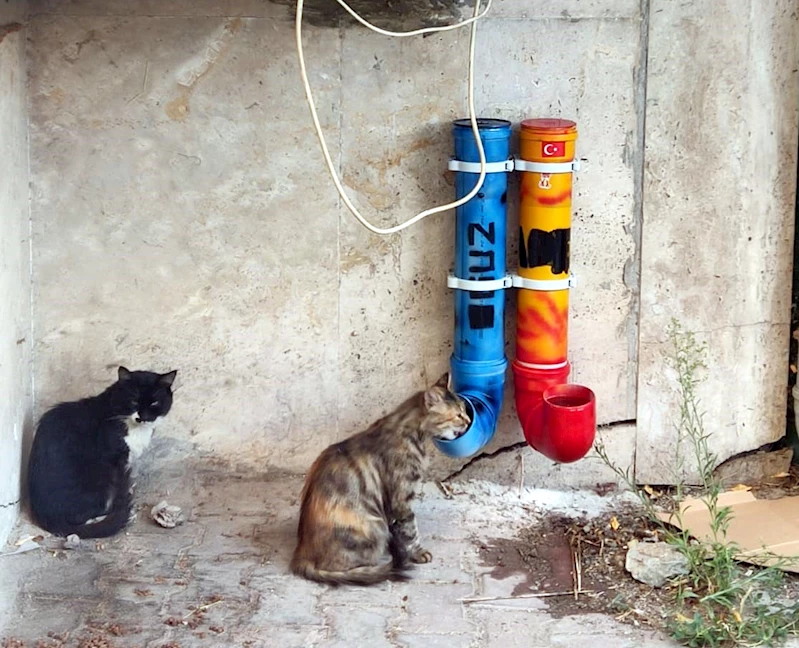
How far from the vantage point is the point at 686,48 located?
411cm

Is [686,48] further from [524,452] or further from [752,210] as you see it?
[524,452]

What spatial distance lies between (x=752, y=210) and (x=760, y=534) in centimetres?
113

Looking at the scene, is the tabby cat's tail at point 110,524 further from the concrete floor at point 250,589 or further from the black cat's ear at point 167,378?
the black cat's ear at point 167,378

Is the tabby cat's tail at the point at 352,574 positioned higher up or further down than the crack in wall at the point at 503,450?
further down

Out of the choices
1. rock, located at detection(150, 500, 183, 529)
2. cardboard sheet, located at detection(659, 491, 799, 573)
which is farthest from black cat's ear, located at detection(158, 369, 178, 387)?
cardboard sheet, located at detection(659, 491, 799, 573)

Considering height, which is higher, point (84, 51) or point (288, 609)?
point (84, 51)

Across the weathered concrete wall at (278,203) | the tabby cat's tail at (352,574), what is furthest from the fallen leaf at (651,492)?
the tabby cat's tail at (352,574)

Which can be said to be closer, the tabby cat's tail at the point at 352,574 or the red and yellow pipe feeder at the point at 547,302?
the tabby cat's tail at the point at 352,574

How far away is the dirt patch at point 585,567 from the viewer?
3656 mm

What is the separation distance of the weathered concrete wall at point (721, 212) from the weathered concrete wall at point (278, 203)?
0.28 feet

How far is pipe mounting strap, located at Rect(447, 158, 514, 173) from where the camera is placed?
4.00m

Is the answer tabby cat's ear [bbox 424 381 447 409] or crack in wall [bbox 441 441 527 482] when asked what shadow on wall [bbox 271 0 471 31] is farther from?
crack in wall [bbox 441 441 527 482]

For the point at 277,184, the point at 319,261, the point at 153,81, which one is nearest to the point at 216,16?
the point at 153,81

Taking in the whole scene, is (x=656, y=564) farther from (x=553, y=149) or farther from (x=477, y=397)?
(x=553, y=149)
